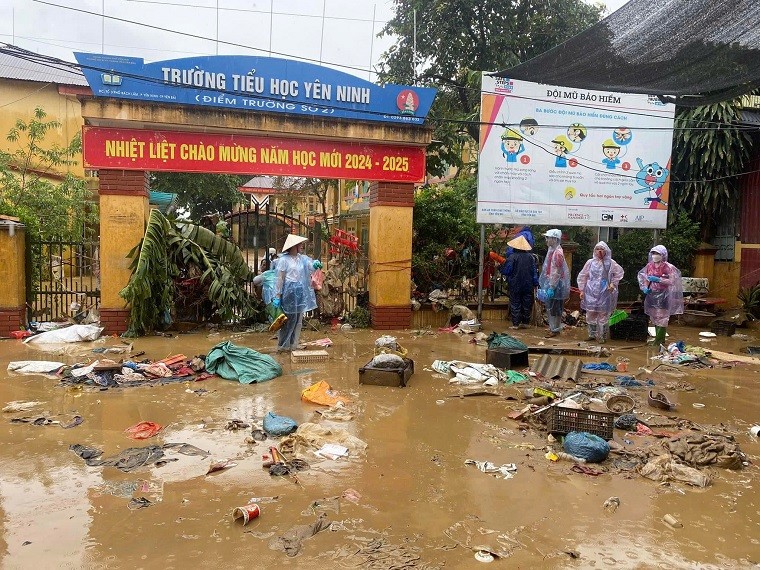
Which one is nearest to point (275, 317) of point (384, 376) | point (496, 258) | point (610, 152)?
point (384, 376)

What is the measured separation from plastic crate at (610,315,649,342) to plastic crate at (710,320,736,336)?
1.82 meters

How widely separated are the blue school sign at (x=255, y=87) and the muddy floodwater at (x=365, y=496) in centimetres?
519

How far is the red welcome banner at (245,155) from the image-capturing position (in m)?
9.67

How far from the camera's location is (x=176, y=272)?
10.3 meters

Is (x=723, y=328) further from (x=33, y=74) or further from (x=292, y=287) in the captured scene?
(x=33, y=74)

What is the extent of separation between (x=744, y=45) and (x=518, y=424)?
3.73 metres

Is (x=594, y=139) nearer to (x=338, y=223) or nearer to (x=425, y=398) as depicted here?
(x=425, y=398)

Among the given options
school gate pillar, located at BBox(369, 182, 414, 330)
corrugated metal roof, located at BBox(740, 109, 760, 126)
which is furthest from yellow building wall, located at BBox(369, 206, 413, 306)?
corrugated metal roof, located at BBox(740, 109, 760, 126)

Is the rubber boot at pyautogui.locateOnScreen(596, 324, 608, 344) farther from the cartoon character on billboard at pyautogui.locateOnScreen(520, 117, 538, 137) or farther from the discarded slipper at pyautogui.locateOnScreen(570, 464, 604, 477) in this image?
the discarded slipper at pyautogui.locateOnScreen(570, 464, 604, 477)

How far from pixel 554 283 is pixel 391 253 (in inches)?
121

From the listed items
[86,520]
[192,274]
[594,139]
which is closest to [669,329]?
[594,139]

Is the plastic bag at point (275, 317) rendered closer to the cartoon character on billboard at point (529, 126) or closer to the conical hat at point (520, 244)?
the conical hat at point (520, 244)

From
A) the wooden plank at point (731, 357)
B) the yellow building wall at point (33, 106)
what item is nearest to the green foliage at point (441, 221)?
the wooden plank at point (731, 357)

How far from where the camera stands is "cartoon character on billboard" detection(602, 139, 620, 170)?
38.1 ft
